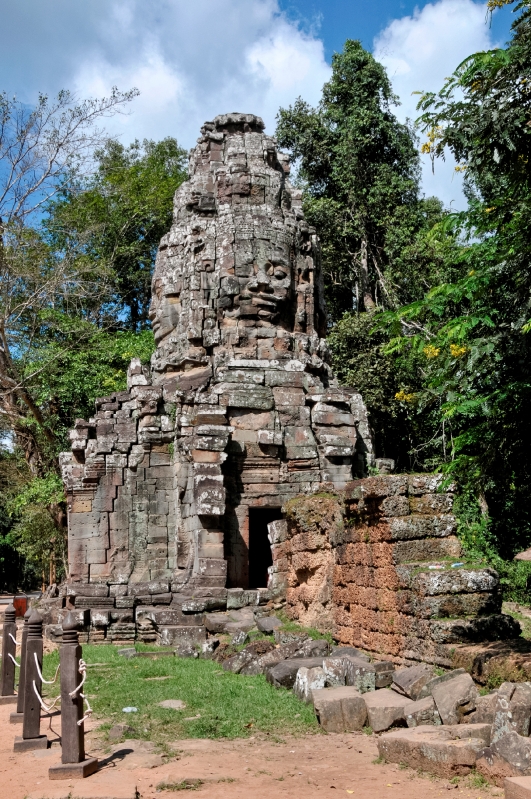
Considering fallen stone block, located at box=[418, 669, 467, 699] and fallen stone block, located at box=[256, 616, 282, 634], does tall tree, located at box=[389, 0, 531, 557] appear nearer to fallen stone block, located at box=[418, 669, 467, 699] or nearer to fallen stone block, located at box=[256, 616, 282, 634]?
fallen stone block, located at box=[418, 669, 467, 699]

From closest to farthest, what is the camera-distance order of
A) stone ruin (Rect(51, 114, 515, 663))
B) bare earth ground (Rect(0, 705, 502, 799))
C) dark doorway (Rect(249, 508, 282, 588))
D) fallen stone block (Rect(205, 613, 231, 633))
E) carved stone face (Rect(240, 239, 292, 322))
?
bare earth ground (Rect(0, 705, 502, 799)), fallen stone block (Rect(205, 613, 231, 633)), stone ruin (Rect(51, 114, 515, 663)), carved stone face (Rect(240, 239, 292, 322)), dark doorway (Rect(249, 508, 282, 588))

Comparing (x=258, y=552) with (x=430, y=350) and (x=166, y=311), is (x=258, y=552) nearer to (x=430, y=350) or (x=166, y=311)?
(x=166, y=311)

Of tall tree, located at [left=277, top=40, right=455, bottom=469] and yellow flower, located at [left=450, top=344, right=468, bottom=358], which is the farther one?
tall tree, located at [left=277, top=40, right=455, bottom=469]

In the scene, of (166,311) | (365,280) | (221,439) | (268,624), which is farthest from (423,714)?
(365,280)

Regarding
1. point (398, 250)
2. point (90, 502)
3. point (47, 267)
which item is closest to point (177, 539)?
point (90, 502)

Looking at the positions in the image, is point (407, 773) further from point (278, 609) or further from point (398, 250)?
point (398, 250)

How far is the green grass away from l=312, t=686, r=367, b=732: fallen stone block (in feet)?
0.53

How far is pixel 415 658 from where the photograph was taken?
318 inches

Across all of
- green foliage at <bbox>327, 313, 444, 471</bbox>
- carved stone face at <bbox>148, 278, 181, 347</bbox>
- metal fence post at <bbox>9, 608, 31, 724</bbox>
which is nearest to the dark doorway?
carved stone face at <bbox>148, 278, 181, 347</bbox>

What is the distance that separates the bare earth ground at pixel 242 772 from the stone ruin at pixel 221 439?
4003 millimetres

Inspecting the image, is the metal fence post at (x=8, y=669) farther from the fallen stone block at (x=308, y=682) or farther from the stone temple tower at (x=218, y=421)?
the stone temple tower at (x=218, y=421)

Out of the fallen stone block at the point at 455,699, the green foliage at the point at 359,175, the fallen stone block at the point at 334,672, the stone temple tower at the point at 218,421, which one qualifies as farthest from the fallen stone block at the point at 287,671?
the green foliage at the point at 359,175

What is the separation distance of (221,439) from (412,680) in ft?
27.5

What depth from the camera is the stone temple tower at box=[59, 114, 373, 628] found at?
1534 centimetres
